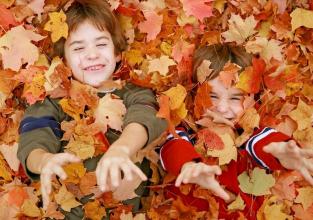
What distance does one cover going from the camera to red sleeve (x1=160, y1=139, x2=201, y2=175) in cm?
183

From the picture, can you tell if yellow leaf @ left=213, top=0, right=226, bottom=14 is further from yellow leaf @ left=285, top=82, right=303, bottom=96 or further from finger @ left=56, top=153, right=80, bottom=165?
finger @ left=56, top=153, right=80, bottom=165

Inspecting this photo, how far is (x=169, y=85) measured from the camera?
7.34 feet

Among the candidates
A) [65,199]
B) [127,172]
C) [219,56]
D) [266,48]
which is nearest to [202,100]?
[219,56]

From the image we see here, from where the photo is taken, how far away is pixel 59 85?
6.91 ft

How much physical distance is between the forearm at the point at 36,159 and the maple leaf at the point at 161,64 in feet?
2.06

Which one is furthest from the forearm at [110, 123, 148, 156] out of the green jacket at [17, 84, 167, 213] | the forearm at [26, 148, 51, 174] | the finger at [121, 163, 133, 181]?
the forearm at [26, 148, 51, 174]

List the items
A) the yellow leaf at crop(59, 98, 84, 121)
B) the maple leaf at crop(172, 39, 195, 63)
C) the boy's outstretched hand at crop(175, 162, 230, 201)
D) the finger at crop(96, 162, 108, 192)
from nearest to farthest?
the finger at crop(96, 162, 108, 192), the boy's outstretched hand at crop(175, 162, 230, 201), the yellow leaf at crop(59, 98, 84, 121), the maple leaf at crop(172, 39, 195, 63)

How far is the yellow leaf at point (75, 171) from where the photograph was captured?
199 cm

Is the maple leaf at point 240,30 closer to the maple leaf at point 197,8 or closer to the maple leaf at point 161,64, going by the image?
the maple leaf at point 197,8

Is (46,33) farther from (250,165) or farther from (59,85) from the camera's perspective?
(250,165)

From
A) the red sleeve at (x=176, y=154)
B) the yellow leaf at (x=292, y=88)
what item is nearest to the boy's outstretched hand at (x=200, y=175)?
the red sleeve at (x=176, y=154)

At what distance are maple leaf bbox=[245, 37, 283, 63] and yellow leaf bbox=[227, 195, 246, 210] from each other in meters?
0.63

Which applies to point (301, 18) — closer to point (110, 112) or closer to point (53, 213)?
point (110, 112)

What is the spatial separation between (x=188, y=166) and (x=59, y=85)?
0.66 metres
